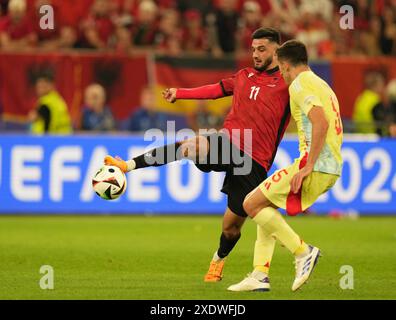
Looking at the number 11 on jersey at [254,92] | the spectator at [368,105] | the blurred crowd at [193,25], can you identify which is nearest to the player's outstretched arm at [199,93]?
the number 11 on jersey at [254,92]

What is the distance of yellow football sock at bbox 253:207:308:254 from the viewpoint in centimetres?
822

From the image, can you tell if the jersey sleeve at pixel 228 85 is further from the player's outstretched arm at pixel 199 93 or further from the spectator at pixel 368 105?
the spectator at pixel 368 105

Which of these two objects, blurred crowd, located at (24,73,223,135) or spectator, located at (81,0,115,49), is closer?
blurred crowd, located at (24,73,223,135)

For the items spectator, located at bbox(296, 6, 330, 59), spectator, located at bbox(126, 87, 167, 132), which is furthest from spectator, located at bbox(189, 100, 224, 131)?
spectator, located at bbox(296, 6, 330, 59)

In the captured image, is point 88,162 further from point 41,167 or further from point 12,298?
point 12,298

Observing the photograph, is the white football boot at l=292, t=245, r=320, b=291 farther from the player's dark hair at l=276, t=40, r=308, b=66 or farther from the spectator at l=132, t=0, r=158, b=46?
the spectator at l=132, t=0, r=158, b=46

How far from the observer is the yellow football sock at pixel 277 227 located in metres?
8.22

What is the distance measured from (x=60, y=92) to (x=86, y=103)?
0.54 m

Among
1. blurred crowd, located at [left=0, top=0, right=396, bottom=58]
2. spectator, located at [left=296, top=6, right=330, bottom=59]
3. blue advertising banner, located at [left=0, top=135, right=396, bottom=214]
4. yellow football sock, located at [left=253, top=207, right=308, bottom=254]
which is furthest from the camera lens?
spectator, located at [left=296, top=6, right=330, bottom=59]

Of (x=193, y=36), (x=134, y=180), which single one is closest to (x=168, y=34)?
(x=193, y=36)

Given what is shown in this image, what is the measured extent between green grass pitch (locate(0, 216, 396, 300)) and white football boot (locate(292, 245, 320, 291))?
117 millimetres

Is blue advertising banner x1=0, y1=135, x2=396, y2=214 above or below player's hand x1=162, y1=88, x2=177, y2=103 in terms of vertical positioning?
below

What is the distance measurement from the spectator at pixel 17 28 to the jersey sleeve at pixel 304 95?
10483 mm
